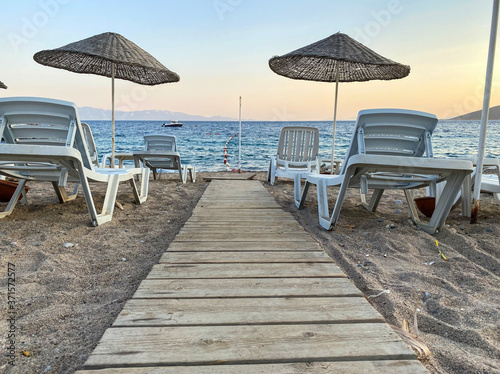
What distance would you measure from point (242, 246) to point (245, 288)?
A: 69cm

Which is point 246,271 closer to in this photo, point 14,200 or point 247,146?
point 14,200

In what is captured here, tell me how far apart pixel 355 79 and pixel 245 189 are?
3211 mm

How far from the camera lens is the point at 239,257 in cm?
194

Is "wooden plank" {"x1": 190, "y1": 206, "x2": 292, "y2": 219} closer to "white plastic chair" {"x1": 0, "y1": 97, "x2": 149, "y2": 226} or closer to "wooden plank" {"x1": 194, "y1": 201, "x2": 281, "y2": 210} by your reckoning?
"wooden plank" {"x1": 194, "y1": 201, "x2": 281, "y2": 210}

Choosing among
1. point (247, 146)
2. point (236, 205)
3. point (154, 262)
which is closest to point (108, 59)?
point (236, 205)

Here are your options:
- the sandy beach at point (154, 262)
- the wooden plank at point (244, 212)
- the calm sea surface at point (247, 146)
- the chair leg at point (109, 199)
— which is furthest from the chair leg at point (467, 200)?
the chair leg at point (109, 199)

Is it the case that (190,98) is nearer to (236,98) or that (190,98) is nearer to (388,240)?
(236,98)

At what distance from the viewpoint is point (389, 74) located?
561 centimetres

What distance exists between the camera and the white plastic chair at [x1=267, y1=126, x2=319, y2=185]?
6449 mm

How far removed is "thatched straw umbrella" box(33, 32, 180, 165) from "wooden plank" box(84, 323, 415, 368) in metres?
4.41

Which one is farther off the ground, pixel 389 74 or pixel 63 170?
pixel 389 74

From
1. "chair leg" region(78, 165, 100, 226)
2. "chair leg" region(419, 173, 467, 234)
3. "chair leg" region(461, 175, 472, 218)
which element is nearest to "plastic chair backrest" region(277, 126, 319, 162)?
"chair leg" region(461, 175, 472, 218)

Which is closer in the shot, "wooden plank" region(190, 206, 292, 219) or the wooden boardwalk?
the wooden boardwalk

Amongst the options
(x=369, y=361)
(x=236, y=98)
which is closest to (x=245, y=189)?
(x=369, y=361)
